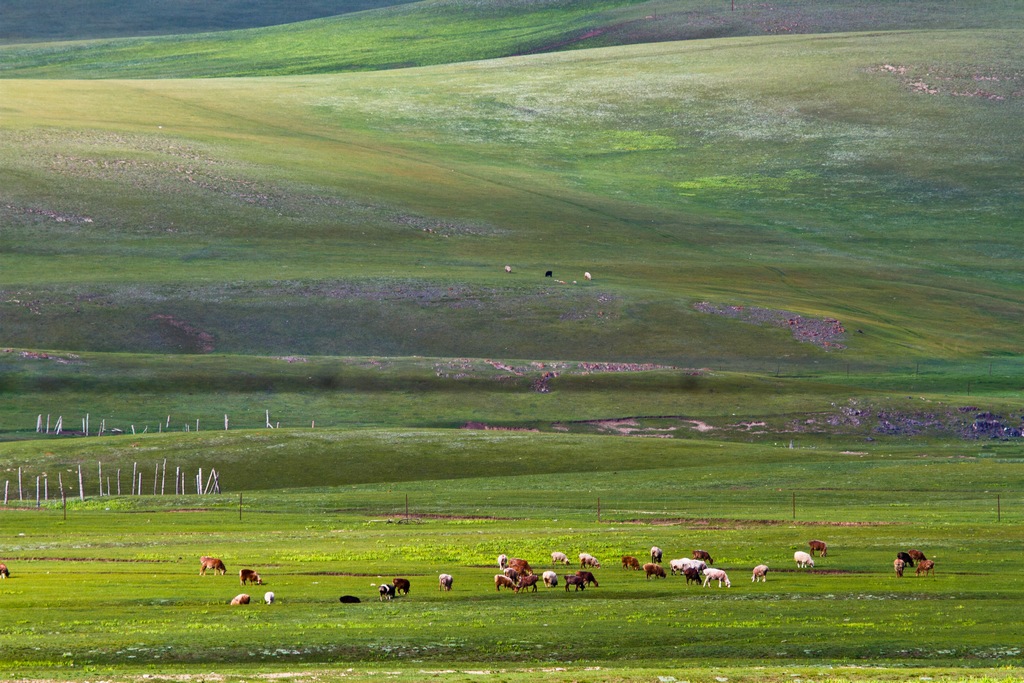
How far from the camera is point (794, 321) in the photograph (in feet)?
308

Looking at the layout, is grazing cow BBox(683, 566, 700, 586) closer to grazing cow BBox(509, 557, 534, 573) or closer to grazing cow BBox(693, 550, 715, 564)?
grazing cow BBox(693, 550, 715, 564)

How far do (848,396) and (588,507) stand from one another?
2654cm

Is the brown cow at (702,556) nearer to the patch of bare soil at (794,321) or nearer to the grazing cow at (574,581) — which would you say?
the grazing cow at (574,581)

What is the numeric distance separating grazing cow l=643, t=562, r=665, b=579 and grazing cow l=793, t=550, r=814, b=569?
12.3ft

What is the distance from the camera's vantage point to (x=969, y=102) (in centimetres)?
15562

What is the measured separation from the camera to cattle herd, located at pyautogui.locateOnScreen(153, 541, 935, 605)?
34406 millimetres

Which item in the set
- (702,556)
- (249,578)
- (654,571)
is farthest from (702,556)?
(249,578)

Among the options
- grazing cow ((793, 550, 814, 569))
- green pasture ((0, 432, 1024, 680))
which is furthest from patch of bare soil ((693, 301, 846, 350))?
grazing cow ((793, 550, 814, 569))

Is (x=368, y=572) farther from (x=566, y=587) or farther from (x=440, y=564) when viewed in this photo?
(x=566, y=587)

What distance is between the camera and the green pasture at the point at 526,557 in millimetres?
28344

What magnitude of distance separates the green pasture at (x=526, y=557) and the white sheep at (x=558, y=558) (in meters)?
0.45

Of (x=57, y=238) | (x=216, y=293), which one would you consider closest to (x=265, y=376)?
(x=216, y=293)

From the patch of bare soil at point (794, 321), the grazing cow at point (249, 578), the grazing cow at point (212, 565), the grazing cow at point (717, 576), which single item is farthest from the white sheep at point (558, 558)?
the patch of bare soil at point (794, 321)

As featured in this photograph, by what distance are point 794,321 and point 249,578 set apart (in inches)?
2545
